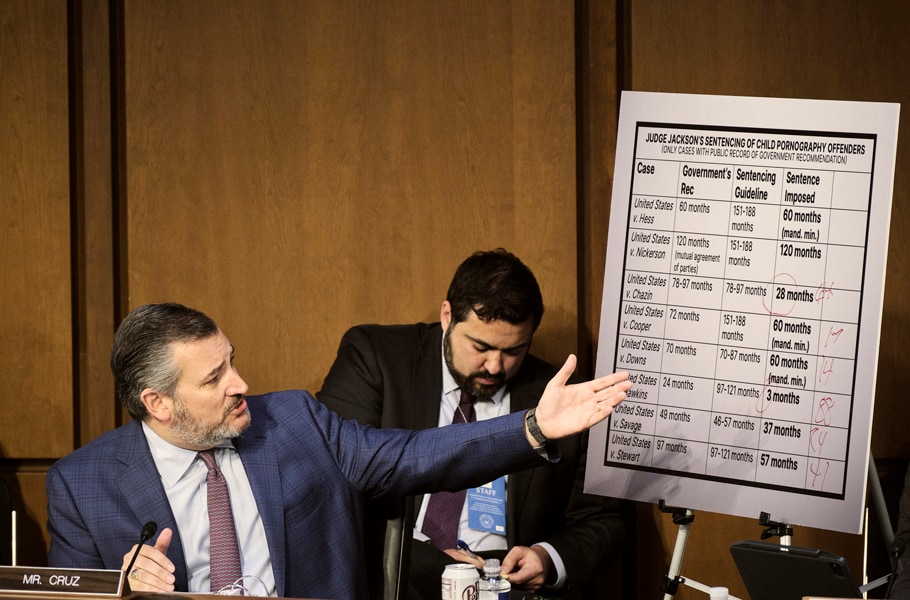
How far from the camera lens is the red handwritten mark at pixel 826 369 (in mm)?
2732

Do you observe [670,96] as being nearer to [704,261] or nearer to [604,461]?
[704,261]

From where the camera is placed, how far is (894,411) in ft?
13.0

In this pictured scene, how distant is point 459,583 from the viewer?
222cm

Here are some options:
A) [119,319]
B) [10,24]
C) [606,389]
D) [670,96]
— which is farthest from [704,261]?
[10,24]

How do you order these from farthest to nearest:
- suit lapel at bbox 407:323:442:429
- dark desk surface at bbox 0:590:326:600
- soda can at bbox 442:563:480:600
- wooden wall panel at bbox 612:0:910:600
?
1. wooden wall panel at bbox 612:0:910:600
2. suit lapel at bbox 407:323:442:429
3. soda can at bbox 442:563:480:600
4. dark desk surface at bbox 0:590:326:600

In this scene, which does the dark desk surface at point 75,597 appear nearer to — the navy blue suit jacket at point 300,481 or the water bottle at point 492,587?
the navy blue suit jacket at point 300,481

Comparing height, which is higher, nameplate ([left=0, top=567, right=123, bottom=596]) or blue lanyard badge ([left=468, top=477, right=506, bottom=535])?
nameplate ([left=0, top=567, right=123, bottom=596])

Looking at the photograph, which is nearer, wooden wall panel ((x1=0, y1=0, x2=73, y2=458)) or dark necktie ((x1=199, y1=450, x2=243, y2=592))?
dark necktie ((x1=199, y1=450, x2=243, y2=592))

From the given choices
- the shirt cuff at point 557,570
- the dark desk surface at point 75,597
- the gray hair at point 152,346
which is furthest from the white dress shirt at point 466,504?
the dark desk surface at point 75,597

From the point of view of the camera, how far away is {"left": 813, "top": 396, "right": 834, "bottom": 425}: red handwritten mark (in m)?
2.73

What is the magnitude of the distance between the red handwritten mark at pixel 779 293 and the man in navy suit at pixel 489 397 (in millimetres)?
776

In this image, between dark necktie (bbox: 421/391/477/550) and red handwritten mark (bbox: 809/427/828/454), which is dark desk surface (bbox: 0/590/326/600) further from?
red handwritten mark (bbox: 809/427/828/454)

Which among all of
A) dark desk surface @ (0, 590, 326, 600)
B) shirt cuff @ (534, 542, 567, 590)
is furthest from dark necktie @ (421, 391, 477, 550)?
dark desk surface @ (0, 590, 326, 600)

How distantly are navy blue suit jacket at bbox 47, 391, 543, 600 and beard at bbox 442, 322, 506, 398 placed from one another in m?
0.72
